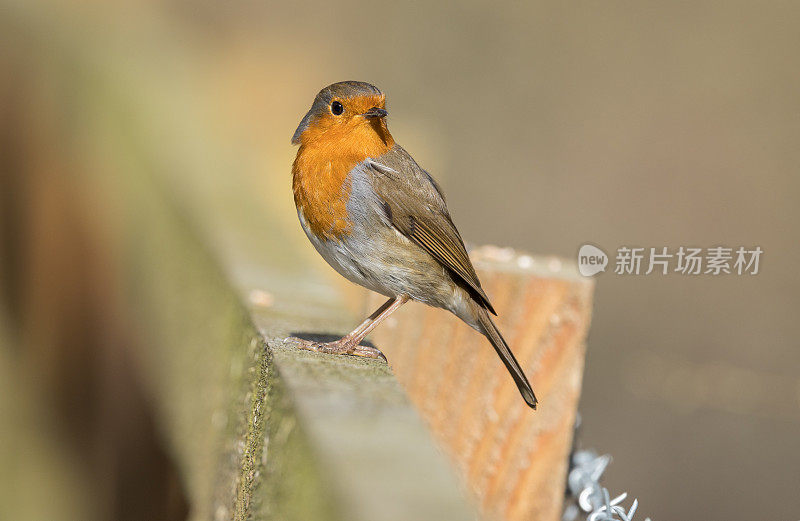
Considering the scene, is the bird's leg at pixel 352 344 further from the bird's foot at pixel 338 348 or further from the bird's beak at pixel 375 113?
the bird's beak at pixel 375 113

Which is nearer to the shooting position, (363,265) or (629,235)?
(363,265)

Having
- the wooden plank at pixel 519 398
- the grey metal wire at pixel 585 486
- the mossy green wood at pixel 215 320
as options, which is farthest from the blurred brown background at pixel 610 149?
the grey metal wire at pixel 585 486

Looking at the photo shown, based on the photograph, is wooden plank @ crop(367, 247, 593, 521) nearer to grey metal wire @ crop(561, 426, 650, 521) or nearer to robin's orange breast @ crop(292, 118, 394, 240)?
grey metal wire @ crop(561, 426, 650, 521)

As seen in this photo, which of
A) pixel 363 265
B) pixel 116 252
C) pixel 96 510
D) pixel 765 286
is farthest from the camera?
pixel 765 286

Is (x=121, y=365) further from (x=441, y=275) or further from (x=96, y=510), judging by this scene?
(x=441, y=275)

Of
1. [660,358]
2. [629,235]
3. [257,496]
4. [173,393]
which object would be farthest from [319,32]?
[257,496]

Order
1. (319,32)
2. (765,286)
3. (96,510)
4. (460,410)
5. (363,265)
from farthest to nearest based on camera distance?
(319,32) → (765,286) → (96,510) → (363,265) → (460,410)

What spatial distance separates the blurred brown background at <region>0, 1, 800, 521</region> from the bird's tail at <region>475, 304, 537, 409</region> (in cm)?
69

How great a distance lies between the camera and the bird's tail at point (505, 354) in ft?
5.60

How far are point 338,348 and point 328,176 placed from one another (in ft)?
1.55

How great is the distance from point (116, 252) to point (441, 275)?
96 centimetres

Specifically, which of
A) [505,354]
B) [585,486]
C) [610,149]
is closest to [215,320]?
[505,354]

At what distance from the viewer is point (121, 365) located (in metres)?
2.36

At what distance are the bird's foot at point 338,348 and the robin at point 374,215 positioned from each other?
0.10 m
